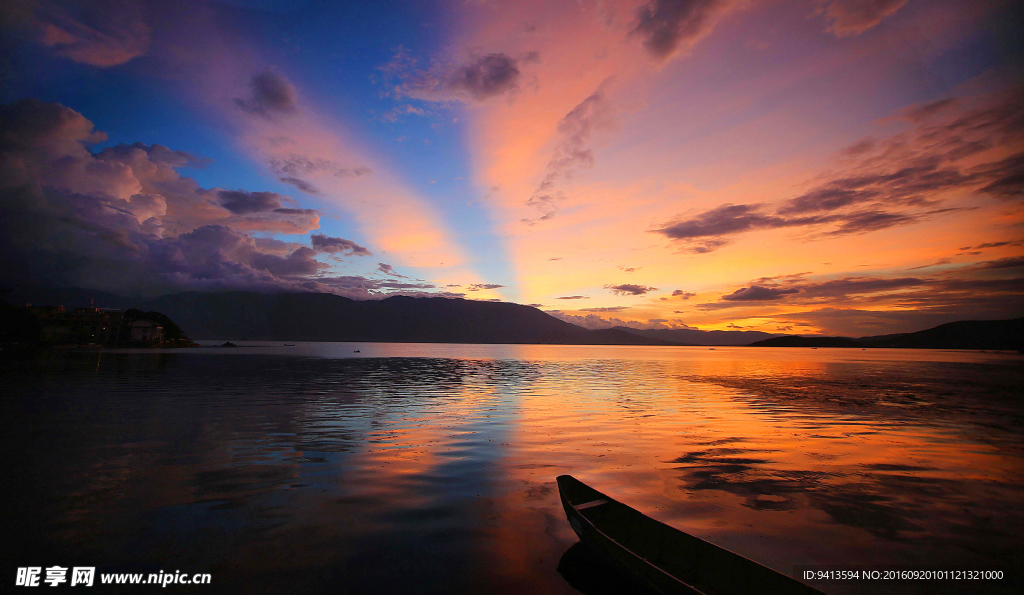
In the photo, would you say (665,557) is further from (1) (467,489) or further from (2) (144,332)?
(2) (144,332)

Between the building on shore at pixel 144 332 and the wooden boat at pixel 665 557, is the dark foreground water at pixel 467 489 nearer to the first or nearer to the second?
the wooden boat at pixel 665 557

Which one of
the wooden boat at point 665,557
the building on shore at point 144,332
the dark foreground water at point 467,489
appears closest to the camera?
the wooden boat at point 665,557

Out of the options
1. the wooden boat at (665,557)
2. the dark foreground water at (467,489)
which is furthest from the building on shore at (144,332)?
the wooden boat at (665,557)

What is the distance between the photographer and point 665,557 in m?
9.22

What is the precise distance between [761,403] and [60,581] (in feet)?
148

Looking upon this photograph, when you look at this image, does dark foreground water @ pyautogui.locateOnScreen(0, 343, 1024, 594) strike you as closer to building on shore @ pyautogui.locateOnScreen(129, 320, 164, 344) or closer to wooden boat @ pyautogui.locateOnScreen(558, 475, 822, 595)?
wooden boat @ pyautogui.locateOnScreen(558, 475, 822, 595)

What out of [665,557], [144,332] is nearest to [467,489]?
[665,557]

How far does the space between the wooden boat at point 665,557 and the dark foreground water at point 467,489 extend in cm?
114

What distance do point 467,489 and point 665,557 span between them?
777 centimetres

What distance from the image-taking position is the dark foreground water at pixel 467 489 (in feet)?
32.9

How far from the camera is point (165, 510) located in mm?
12703

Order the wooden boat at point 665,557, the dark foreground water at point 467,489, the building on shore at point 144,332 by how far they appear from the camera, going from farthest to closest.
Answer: the building on shore at point 144,332
the dark foreground water at point 467,489
the wooden boat at point 665,557

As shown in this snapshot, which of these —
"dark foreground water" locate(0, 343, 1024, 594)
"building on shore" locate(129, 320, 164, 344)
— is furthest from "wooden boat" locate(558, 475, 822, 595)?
"building on shore" locate(129, 320, 164, 344)

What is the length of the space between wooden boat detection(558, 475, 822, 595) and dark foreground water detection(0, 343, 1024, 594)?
1.14m
